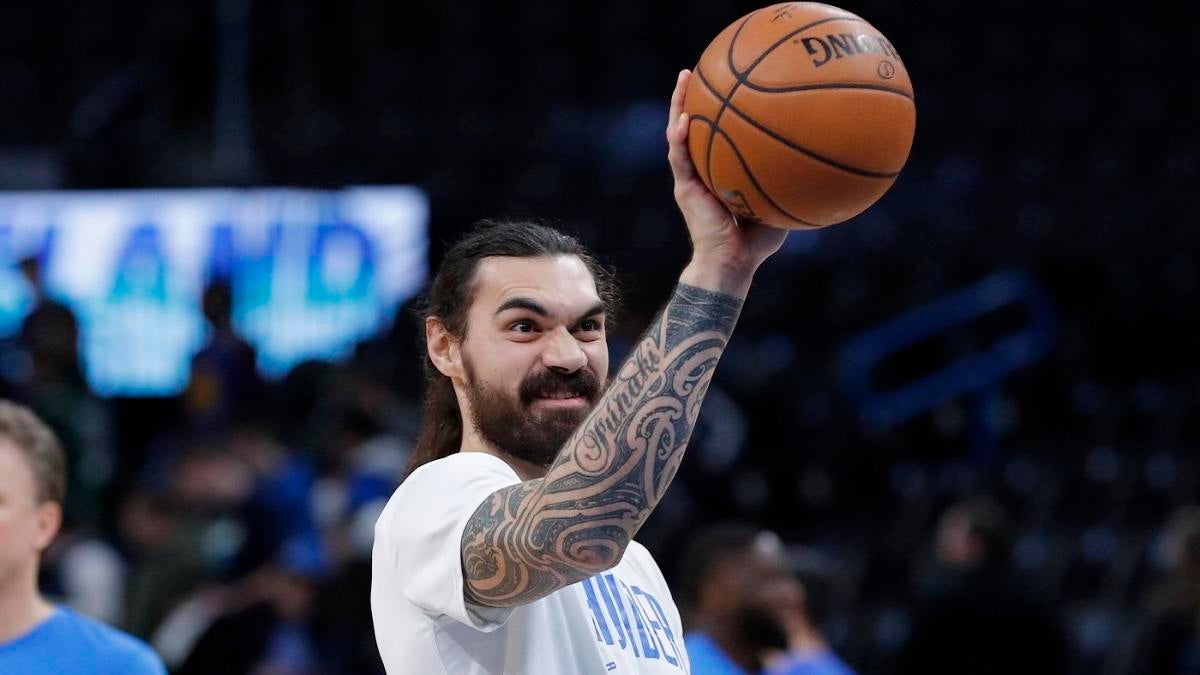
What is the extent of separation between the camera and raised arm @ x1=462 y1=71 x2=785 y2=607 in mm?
2297

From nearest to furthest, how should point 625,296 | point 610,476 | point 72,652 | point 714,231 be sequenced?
point 610,476, point 714,231, point 72,652, point 625,296

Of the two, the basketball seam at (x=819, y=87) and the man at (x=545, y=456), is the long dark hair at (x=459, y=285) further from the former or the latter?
the basketball seam at (x=819, y=87)

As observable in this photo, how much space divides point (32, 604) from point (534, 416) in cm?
151

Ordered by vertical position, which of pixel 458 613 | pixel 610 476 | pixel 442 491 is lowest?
pixel 458 613

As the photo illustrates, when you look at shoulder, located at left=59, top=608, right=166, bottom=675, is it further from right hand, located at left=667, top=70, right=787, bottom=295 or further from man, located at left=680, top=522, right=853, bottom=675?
right hand, located at left=667, top=70, right=787, bottom=295

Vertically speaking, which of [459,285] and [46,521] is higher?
[459,285]

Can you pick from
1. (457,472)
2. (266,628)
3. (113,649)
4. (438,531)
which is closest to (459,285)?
(457,472)

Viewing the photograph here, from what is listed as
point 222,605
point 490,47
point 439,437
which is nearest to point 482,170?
point 490,47

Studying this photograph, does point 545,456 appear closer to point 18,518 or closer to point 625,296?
point 18,518

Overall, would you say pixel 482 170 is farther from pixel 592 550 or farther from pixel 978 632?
pixel 592 550

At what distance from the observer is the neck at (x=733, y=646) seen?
484cm

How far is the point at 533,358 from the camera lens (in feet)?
8.91

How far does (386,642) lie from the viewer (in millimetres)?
2658

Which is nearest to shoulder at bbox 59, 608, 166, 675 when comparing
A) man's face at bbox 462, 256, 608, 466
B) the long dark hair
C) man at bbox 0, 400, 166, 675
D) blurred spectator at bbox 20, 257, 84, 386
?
man at bbox 0, 400, 166, 675
